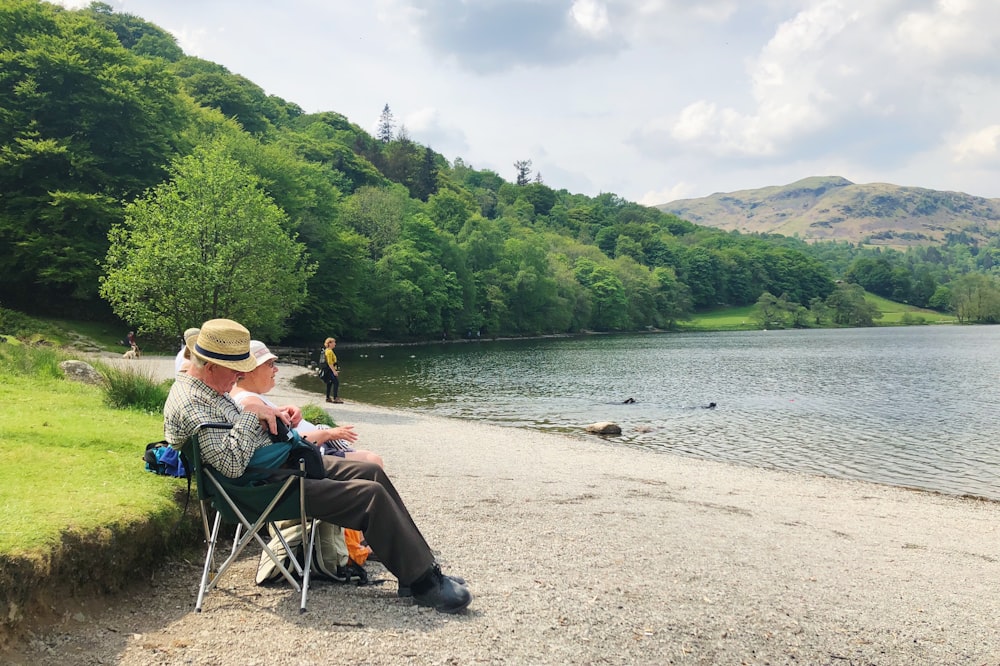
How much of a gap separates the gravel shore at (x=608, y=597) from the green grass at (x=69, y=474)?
2.10 feet

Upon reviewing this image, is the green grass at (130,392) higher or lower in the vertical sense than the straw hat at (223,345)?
lower

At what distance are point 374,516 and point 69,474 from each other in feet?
11.6

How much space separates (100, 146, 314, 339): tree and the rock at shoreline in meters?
18.1

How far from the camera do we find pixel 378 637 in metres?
4.65

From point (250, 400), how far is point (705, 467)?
1318 centimetres

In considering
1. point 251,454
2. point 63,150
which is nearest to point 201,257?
point 63,150

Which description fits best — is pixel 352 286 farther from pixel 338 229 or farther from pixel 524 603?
pixel 524 603

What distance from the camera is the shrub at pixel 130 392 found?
11.6 m

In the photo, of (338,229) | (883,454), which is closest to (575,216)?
(338,229)

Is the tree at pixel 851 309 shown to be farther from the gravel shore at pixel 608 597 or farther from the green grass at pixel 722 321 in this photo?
the gravel shore at pixel 608 597

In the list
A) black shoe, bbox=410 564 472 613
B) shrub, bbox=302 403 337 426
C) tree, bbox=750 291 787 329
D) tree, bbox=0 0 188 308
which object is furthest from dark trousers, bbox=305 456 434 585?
tree, bbox=750 291 787 329

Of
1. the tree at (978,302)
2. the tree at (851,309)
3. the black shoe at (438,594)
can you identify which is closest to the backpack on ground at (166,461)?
the black shoe at (438,594)

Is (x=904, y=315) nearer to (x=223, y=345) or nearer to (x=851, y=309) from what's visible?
(x=851, y=309)

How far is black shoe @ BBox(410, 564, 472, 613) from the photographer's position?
514cm
